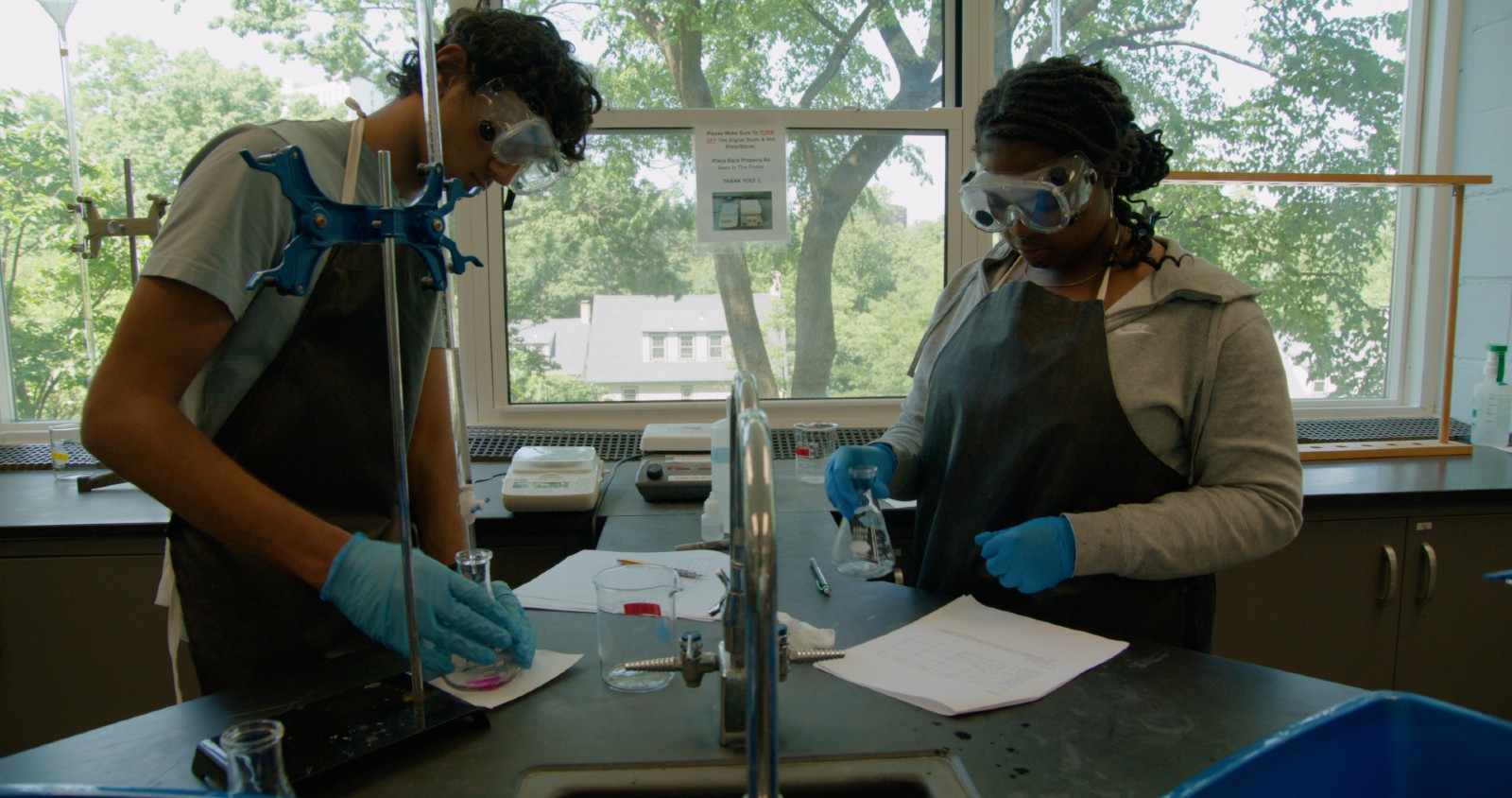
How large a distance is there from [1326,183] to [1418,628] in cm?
116

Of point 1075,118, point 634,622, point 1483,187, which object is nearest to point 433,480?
point 634,622

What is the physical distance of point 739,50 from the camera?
104 inches

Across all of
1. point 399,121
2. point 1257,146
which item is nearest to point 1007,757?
point 399,121

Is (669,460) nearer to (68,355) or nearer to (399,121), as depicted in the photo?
(399,121)

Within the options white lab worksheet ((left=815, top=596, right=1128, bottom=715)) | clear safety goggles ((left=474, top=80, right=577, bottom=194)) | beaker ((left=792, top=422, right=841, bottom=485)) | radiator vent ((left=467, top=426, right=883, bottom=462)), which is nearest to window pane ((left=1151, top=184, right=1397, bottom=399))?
radiator vent ((left=467, top=426, right=883, bottom=462))

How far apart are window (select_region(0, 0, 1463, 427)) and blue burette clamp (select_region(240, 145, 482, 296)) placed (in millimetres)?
1777

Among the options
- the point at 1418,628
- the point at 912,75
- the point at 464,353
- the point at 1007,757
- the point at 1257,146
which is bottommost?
the point at 1418,628

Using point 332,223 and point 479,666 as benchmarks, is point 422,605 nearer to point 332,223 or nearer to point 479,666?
point 479,666

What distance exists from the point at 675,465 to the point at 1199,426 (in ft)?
3.81

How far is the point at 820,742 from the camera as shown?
94 centimetres

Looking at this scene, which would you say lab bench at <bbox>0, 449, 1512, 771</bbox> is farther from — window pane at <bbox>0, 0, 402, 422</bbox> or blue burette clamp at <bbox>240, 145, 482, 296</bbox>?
blue burette clamp at <bbox>240, 145, 482, 296</bbox>

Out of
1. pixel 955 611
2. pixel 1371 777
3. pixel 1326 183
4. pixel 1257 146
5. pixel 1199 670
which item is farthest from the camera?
pixel 1257 146

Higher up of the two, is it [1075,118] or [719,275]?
[1075,118]

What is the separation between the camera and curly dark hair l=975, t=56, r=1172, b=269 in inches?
57.2
